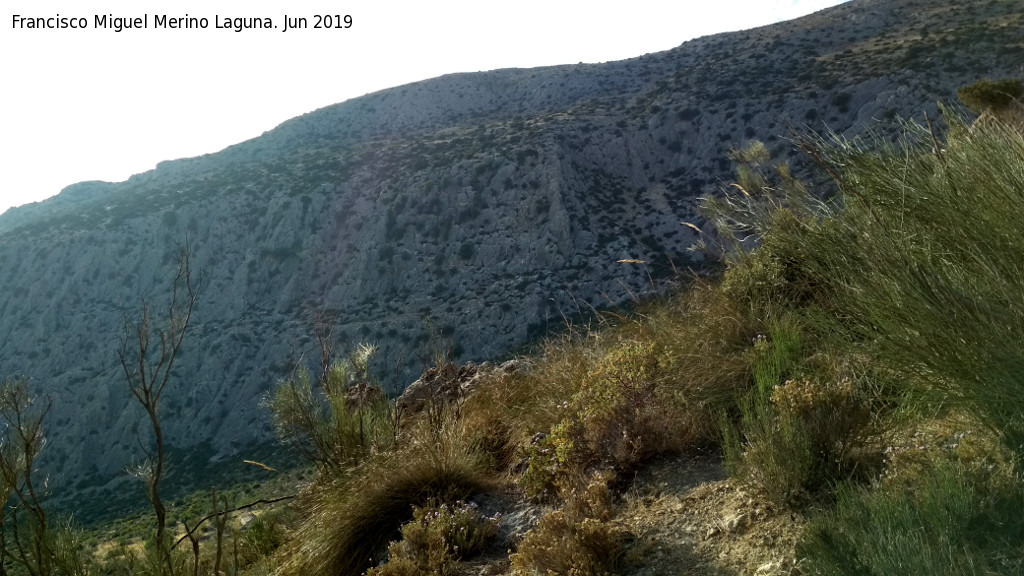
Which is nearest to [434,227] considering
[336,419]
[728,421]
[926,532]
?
[336,419]

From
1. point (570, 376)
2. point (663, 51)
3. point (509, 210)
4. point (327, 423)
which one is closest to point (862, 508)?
point (570, 376)

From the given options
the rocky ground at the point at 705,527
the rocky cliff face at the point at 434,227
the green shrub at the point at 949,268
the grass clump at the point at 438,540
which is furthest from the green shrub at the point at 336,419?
the rocky cliff face at the point at 434,227

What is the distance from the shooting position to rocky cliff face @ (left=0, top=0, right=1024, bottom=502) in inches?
1358

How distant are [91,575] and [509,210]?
37464 mm

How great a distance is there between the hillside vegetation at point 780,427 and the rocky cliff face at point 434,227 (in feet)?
83.6

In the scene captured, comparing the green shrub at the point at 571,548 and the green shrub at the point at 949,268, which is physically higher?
the green shrub at the point at 949,268

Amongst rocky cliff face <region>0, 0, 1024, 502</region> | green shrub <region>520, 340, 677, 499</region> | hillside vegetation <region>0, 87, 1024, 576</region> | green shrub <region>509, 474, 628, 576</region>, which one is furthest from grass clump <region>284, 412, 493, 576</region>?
rocky cliff face <region>0, 0, 1024, 502</region>

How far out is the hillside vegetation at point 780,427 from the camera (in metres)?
1.88

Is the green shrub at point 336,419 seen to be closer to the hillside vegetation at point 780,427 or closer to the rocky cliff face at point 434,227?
the hillside vegetation at point 780,427

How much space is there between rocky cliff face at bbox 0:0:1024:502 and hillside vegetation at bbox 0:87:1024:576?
2549 centimetres

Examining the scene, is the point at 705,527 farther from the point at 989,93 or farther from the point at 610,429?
the point at 989,93

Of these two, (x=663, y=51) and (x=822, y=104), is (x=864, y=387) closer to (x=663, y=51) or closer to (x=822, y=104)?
(x=822, y=104)

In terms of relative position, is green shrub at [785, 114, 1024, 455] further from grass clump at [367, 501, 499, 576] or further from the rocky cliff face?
the rocky cliff face

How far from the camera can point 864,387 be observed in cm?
314
